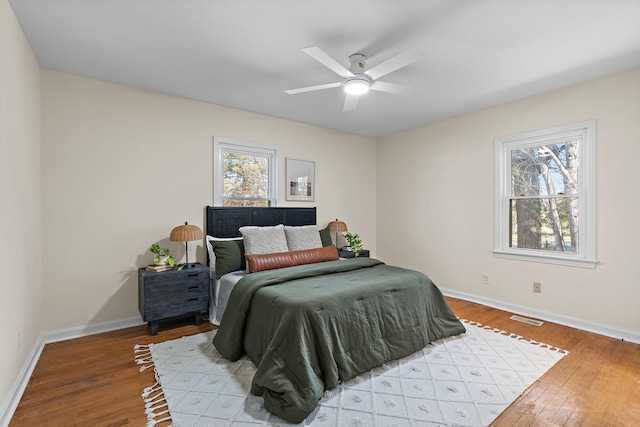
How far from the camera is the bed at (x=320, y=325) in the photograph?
2023 mm

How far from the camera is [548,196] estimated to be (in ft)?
12.0

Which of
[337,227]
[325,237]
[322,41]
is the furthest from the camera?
[337,227]

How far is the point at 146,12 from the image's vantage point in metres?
2.14

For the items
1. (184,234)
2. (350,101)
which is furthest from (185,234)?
(350,101)

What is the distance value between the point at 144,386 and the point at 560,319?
4.11m

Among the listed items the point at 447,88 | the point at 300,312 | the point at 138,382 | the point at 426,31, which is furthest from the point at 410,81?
the point at 138,382

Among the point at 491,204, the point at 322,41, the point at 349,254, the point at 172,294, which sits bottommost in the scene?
the point at 172,294

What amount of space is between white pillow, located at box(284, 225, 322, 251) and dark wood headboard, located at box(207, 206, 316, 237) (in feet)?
1.43

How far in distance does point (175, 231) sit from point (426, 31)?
302cm

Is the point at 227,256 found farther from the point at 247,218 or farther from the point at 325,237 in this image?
the point at 325,237

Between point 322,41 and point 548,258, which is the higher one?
point 322,41

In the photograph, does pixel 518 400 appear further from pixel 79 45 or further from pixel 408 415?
pixel 79 45

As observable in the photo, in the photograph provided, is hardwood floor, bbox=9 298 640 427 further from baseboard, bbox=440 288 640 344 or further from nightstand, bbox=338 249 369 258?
nightstand, bbox=338 249 369 258

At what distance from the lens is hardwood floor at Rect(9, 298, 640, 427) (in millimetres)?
1899
